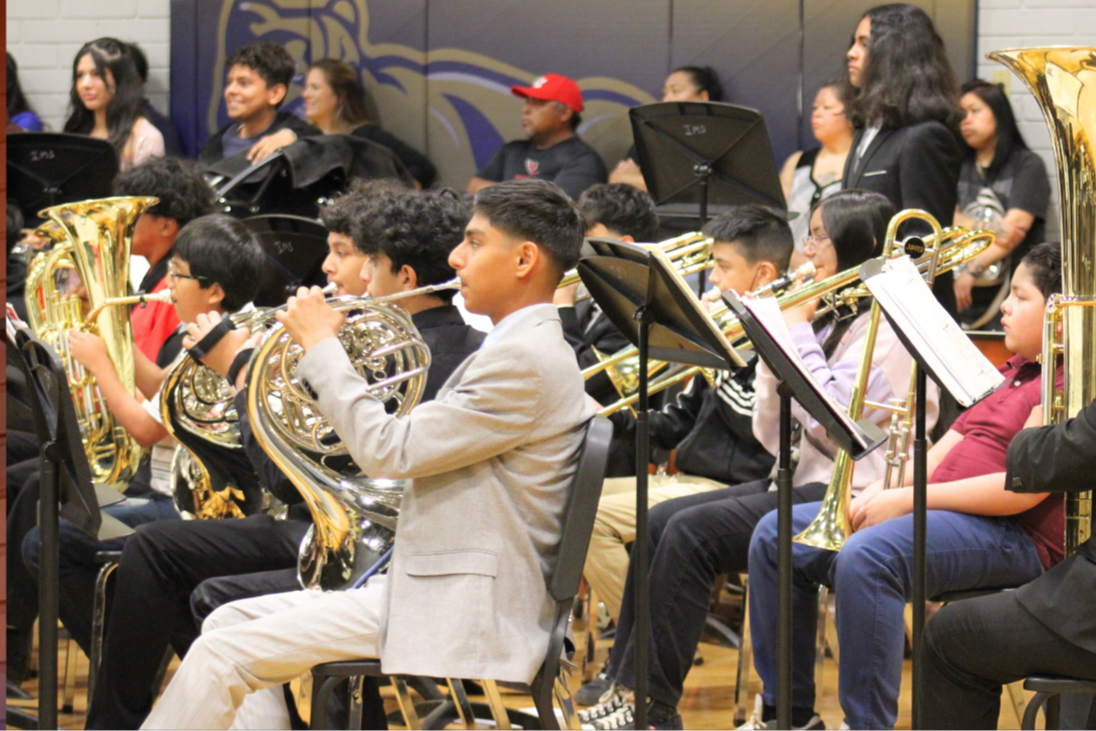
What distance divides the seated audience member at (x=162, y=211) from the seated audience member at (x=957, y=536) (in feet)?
6.47

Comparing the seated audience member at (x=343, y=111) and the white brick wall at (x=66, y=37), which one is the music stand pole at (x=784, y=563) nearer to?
the seated audience member at (x=343, y=111)

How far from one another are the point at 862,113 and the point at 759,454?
1373 mm

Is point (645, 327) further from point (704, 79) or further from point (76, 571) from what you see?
point (704, 79)

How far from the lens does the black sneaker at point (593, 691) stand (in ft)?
9.96

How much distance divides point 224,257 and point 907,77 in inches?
86.4

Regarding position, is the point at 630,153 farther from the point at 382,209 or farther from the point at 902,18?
the point at 382,209

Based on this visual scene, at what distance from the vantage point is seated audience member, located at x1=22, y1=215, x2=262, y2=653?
2949 mm

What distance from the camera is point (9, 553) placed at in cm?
320

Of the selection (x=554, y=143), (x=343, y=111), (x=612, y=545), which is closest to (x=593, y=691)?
(x=612, y=545)

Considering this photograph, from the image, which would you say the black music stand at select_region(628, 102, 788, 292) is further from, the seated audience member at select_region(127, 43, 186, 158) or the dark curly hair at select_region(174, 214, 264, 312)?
the seated audience member at select_region(127, 43, 186, 158)

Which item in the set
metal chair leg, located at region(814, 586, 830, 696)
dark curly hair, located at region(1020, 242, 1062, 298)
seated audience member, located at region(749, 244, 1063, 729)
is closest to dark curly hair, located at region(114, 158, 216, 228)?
metal chair leg, located at region(814, 586, 830, 696)

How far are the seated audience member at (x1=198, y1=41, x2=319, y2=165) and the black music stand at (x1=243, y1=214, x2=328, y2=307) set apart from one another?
1.28 m

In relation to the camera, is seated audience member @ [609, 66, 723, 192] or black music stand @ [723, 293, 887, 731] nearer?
black music stand @ [723, 293, 887, 731]

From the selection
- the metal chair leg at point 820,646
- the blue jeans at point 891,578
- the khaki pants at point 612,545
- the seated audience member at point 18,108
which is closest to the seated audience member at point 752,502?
the khaki pants at point 612,545
